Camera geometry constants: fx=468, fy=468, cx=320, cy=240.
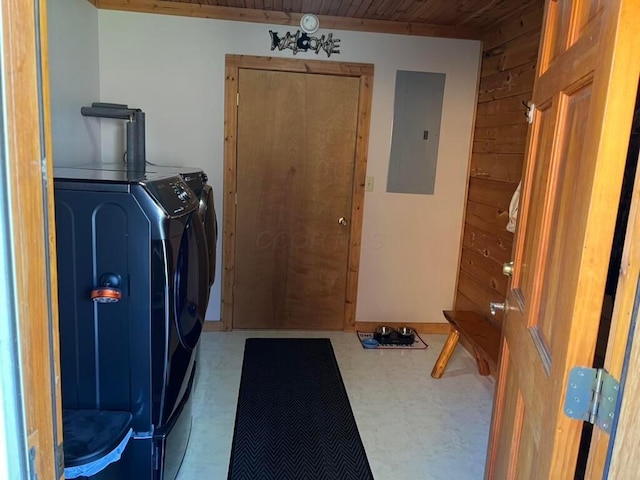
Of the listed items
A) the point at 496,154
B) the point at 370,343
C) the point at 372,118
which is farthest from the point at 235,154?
the point at 496,154

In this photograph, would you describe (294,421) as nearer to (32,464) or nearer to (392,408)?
(392,408)

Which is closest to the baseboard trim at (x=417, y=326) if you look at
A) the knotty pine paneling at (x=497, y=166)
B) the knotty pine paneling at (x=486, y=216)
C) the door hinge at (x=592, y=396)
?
the knotty pine paneling at (x=486, y=216)

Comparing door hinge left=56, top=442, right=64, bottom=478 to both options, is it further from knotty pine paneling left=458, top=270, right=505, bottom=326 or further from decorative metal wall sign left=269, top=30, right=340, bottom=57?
decorative metal wall sign left=269, top=30, right=340, bottom=57

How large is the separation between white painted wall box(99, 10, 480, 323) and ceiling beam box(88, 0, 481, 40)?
0.04 m

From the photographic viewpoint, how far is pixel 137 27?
3.10 m

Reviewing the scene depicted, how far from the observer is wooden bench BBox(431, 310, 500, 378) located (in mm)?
2710

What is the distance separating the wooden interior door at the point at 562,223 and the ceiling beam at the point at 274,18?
7.36 feet

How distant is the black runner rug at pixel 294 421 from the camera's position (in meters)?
2.07

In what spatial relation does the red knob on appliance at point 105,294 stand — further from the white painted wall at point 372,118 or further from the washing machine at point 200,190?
the white painted wall at point 372,118

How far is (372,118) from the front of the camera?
339cm

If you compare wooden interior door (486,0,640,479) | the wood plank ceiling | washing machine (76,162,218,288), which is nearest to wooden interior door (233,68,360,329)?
the wood plank ceiling

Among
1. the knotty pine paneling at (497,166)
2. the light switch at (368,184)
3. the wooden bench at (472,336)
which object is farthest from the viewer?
the light switch at (368,184)

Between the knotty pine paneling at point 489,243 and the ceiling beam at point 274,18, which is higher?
Answer: the ceiling beam at point 274,18

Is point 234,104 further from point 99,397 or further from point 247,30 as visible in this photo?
point 99,397
